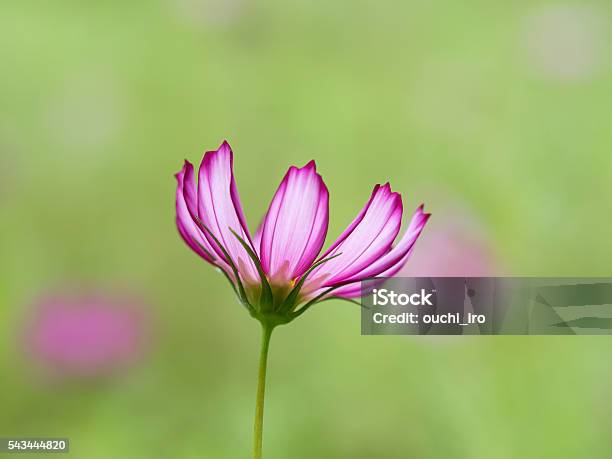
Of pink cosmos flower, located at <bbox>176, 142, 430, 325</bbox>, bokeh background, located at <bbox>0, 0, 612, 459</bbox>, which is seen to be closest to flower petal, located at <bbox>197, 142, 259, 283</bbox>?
pink cosmos flower, located at <bbox>176, 142, 430, 325</bbox>

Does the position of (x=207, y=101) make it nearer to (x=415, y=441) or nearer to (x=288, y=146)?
(x=288, y=146)

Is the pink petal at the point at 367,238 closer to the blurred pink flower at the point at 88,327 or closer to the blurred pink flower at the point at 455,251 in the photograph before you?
the blurred pink flower at the point at 455,251

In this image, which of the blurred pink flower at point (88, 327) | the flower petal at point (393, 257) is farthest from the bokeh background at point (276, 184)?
the flower petal at point (393, 257)

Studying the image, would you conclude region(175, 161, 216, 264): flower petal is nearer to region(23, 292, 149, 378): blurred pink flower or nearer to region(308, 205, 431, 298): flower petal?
region(308, 205, 431, 298): flower petal

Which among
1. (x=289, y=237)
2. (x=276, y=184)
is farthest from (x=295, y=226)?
(x=276, y=184)

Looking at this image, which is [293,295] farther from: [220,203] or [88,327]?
[88,327]

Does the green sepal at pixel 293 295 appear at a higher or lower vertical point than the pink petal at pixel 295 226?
lower

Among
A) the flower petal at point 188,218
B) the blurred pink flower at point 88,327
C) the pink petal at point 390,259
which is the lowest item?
the blurred pink flower at point 88,327
